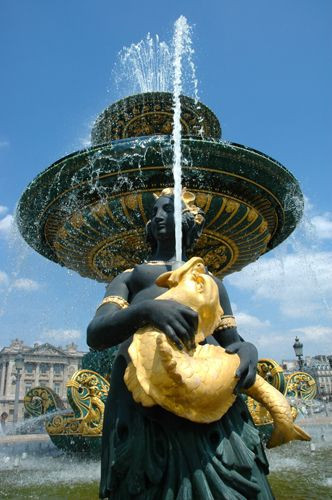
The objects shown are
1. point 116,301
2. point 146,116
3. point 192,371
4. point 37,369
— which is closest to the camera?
point 192,371

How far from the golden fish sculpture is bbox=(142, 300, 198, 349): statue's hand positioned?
0.11 ft

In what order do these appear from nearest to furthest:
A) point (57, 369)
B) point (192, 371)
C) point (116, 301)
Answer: point (192, 371)
point (116, 301)
point (57, 369)

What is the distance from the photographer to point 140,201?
6.04 metres

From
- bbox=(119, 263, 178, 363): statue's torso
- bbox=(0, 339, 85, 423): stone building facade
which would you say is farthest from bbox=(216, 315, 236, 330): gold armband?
bbox=(0, 339, 85, 423): stone building facade

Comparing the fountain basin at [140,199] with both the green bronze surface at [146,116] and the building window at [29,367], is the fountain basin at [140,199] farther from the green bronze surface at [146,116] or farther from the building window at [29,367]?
the building window at [29,367]

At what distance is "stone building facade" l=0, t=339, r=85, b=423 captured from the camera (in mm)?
73438

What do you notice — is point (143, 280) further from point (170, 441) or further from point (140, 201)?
point (140, 201)

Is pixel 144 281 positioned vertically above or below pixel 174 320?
above

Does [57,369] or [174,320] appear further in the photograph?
[57,369]

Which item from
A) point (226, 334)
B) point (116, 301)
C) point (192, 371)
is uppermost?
point (116, 301)

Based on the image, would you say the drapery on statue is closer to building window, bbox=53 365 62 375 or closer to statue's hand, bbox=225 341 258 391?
statue's hand, bbox=225 341 258 391

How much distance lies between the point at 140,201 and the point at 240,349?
4.20 m

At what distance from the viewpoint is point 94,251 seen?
6.90 meters

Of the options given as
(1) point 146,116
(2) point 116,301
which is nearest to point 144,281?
(2) point 116,301
